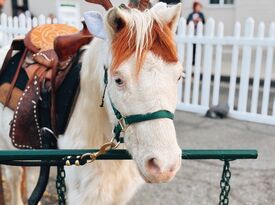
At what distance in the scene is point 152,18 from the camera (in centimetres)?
170

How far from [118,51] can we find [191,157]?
530mm

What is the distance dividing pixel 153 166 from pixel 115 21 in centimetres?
63

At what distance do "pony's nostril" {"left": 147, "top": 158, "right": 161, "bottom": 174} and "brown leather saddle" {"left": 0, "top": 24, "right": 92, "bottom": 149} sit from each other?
0.98 m

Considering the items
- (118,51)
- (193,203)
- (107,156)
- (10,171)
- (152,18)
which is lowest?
(193,203)

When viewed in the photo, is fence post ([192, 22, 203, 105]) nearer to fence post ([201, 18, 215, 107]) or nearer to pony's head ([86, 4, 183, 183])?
fence post ([201, 18, 215, 107])

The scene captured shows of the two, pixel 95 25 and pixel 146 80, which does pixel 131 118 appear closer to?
pixel 146 80

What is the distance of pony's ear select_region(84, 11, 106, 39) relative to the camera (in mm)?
1834

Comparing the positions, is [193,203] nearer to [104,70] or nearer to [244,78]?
[104,70]

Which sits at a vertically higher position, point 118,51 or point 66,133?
point 118,51

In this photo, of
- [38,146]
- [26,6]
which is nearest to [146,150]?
[38,146]

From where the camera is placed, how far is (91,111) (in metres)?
2.15

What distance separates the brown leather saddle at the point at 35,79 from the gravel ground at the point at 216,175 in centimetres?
116

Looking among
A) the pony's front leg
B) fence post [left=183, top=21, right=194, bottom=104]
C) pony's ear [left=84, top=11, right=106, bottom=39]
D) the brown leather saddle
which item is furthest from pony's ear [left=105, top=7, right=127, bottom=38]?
fence post [left=183, top=21, right=194, bottom=104]

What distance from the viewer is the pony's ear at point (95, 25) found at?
1.83 meters
